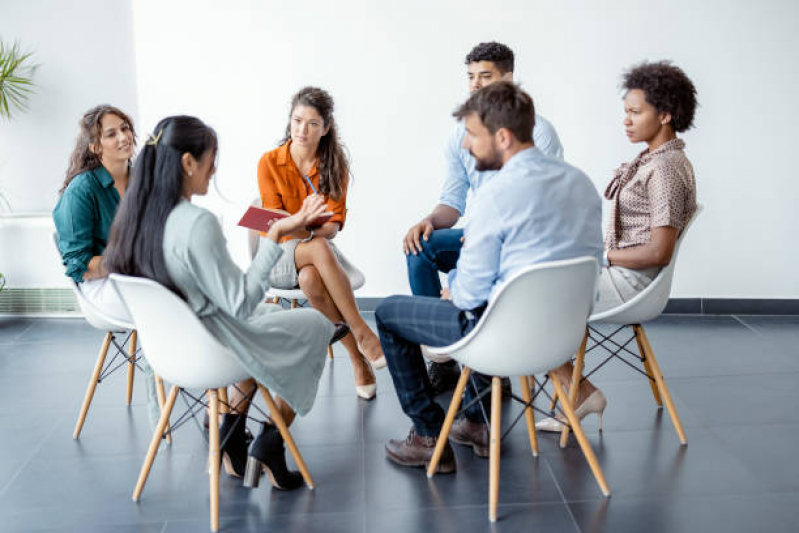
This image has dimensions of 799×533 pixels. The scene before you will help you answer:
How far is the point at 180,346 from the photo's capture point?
2426 mm

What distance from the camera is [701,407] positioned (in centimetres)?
336

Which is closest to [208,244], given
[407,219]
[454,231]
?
[454,231]

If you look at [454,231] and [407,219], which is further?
[407,219]

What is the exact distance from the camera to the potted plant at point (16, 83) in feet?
15.4

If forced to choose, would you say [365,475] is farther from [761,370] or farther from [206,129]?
[761,370]

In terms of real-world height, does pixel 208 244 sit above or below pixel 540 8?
below

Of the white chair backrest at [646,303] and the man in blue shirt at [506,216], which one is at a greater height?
the man in blue shirt at [506,216]

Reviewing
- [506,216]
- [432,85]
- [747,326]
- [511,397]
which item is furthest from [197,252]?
[747,326]

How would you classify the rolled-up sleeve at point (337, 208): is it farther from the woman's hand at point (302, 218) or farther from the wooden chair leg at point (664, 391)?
the wooden chair leg at point (664, 391)

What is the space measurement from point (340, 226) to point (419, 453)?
1.31m

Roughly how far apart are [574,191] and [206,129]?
3.61 feet

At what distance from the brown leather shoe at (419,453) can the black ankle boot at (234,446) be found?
516 mm

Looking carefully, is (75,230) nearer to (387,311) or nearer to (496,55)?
(387,311)

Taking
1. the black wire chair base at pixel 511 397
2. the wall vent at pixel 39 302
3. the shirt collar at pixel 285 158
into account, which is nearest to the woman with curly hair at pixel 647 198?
the black wire chair base at pixel 511 397
